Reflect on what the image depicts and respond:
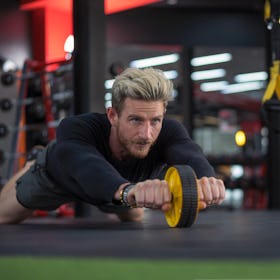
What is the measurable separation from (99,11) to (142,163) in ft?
7.35

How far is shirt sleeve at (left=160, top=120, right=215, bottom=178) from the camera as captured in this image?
1.93 metres

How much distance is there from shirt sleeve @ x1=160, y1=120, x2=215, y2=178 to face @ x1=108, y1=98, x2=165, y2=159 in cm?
14

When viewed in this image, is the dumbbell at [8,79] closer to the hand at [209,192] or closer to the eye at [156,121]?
the eye at [156,121]

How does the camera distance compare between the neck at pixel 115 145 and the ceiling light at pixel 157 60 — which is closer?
the neck at pixel 115 145

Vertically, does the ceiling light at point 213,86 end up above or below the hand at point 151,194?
above

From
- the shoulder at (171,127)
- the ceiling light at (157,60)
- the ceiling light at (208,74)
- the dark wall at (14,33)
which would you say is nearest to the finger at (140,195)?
the shoulder at (171,127)

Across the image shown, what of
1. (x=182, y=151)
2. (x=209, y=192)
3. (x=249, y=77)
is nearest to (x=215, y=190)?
(x=209, y=192)

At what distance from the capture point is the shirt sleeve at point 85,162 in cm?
174

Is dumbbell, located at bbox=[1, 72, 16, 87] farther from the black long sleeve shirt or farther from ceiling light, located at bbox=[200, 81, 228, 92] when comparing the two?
ceiling light, located at bbox=[200, 81, 228, 92]

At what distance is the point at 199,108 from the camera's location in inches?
547

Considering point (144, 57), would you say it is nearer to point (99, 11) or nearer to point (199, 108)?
point (199, 108)

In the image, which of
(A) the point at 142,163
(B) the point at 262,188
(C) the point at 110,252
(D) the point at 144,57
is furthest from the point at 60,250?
(D) the point at 144,57

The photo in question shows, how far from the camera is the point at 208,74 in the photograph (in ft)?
44.6

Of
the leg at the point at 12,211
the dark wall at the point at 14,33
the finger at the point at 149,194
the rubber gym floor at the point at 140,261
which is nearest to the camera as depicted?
the rubber gym floor at the point at 140,261
